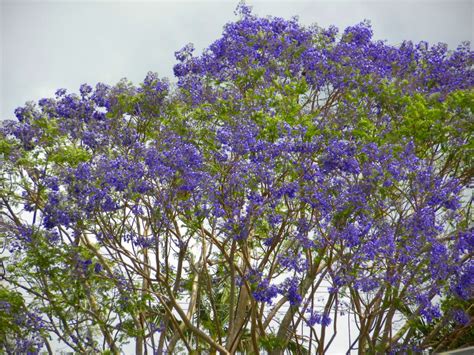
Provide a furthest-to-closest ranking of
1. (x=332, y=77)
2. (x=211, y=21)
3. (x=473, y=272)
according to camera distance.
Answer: (x=211, y=21) → (x=332, y=77) → (x=473, y=272)

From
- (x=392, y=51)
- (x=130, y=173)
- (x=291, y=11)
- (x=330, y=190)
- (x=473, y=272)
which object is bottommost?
(x=473, y=272)

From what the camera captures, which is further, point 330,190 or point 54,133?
point 54,133

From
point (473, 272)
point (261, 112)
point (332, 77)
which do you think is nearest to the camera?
point (473, 272)

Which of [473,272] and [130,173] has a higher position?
[130,173]

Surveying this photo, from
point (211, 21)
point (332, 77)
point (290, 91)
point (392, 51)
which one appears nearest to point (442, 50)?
point (392, 51)

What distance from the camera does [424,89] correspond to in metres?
11.3

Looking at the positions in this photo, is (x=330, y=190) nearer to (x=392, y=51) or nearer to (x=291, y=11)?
(x=392, y=51)

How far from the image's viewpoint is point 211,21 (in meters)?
17.2

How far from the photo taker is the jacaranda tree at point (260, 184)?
9.12m

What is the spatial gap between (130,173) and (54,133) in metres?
1.91

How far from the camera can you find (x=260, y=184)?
944 cm

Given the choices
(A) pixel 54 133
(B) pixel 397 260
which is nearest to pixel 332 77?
(B) pixel 397 260

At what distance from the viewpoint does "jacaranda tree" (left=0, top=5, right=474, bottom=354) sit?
9117 mm

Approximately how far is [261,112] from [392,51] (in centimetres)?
320
